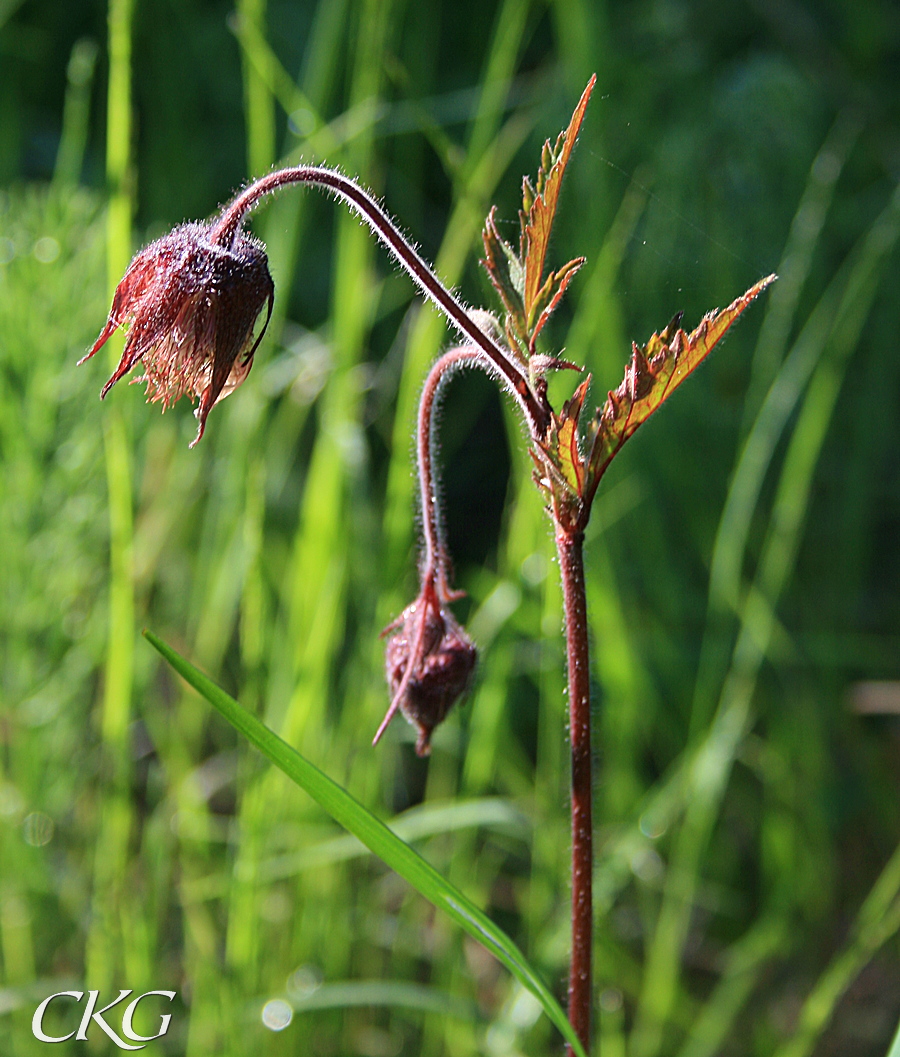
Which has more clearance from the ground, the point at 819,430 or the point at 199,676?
the point at 819,430

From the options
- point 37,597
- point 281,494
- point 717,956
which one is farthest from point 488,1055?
point 281,494

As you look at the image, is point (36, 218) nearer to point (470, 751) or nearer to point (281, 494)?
point (281, 494)

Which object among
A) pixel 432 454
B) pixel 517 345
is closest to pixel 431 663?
pixel 432 454

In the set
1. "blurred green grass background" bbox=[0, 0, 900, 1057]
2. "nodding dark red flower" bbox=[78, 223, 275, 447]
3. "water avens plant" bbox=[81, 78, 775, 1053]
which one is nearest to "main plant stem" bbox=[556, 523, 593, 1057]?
"water avens plant" bbox=[81, 78, 775, 1053]

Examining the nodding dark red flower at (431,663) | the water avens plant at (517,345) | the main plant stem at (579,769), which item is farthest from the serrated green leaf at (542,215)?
the nodding dark red flower at (431,663)

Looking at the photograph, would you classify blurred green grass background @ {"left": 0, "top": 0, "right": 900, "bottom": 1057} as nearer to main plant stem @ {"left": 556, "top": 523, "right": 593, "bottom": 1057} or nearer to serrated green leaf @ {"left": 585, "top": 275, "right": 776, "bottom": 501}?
main plant stem @ {"left": 556, "top": 523, "right": 593, "bottom": 1057}

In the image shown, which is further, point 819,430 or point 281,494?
point 281,494

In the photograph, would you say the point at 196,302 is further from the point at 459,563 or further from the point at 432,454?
the point at 459,563

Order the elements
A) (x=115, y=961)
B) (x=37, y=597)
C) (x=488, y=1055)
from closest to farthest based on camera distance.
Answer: (x=488, y=1055) → (x=115, y=961) → (x=37, y=597)
